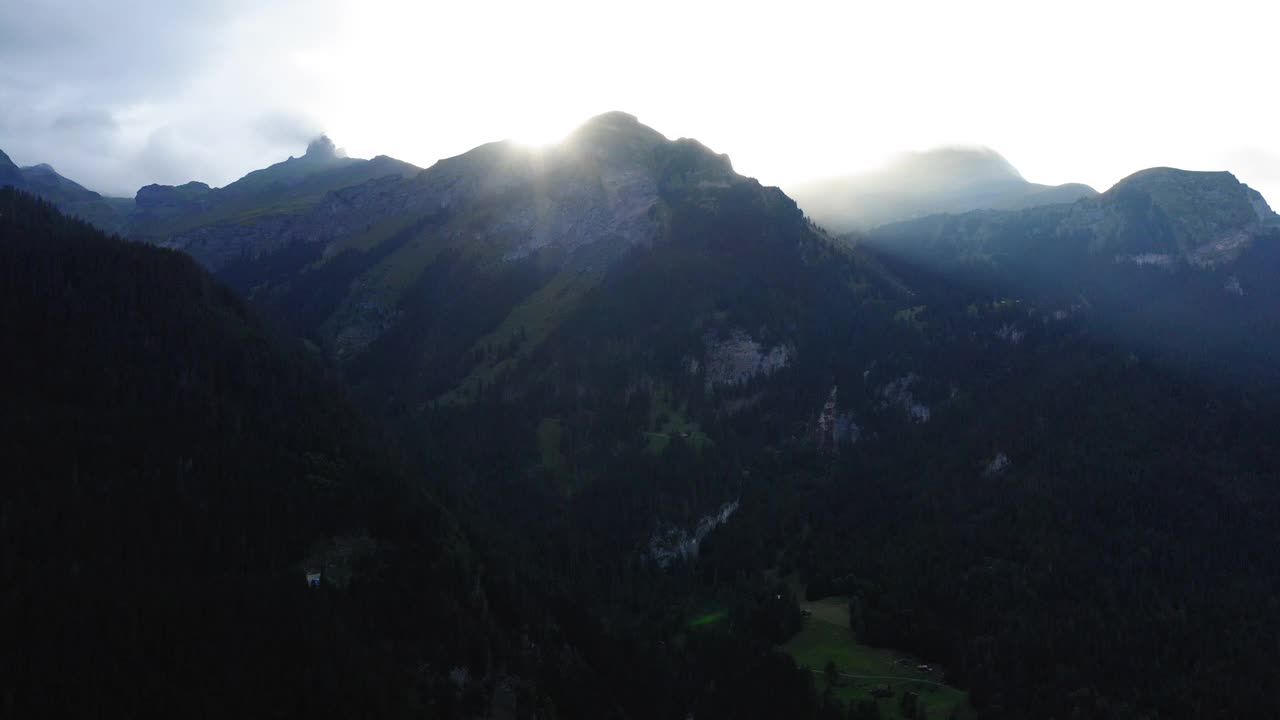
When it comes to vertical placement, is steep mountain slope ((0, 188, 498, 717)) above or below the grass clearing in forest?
above

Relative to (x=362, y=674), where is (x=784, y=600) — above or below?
below

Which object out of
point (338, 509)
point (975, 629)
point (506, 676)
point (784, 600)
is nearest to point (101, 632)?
point (338, 509)

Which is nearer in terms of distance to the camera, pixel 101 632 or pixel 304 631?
pixel 101 632

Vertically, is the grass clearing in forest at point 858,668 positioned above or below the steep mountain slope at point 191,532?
below

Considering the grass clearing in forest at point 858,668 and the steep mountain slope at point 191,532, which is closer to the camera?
the steep mountain slope at point 191,532

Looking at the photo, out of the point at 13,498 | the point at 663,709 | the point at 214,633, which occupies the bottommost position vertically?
the point at 663,709

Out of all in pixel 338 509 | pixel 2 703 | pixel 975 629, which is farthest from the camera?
pixel 975 629

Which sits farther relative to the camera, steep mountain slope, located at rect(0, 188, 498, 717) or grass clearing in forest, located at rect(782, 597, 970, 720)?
grass clearing in forest, located at rect(782, 597, 970, 720)

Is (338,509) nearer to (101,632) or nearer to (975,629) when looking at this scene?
(101,632)
